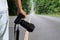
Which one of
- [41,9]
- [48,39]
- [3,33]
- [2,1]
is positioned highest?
[2,1]

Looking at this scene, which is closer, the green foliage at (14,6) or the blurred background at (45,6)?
the blurred background at (45,6)

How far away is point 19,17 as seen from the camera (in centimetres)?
140

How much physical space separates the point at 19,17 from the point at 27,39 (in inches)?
144

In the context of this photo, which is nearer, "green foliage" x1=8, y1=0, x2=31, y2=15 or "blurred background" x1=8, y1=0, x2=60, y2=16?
"blurred background" x1=8, y1=0, x2=60, y2=16

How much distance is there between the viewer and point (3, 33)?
4.36 ft

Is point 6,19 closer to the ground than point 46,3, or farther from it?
farther from it

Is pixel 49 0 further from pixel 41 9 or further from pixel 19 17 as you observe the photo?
pixel 19 17

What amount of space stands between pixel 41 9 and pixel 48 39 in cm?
1608

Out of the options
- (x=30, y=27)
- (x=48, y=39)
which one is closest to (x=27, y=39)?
(x=48, y=39)

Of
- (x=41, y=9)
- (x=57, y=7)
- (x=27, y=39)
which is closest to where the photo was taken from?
(x=27, y=39)

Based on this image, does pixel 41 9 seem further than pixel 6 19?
Yes

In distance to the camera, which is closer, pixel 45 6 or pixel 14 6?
pixel 14 6

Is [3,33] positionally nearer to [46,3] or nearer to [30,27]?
[30,27]

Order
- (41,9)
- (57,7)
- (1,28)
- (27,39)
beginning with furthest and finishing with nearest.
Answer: (41,9) → (57,7) → (27,39) → (1,28)
